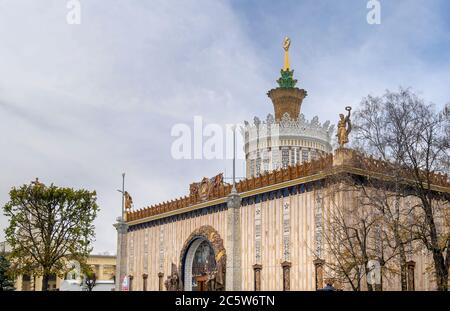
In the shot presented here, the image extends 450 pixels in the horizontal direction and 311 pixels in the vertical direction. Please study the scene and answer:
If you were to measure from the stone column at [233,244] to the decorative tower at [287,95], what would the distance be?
1380cm

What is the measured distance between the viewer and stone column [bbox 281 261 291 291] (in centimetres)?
3991

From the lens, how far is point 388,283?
118 feet

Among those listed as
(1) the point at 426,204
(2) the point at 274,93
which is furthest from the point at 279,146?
(1) the point at 426,204

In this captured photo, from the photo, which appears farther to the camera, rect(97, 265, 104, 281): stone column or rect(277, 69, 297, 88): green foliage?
rect(97, 265, 104, 281): stone column

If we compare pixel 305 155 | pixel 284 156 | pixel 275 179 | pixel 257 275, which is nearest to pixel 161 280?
pixel 257 275

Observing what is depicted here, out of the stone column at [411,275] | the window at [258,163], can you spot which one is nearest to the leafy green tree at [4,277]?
the window at [258,163]

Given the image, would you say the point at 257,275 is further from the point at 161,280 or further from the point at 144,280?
the point at 144,280

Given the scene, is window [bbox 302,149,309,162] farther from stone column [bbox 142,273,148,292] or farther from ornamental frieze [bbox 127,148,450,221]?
stone column [bbox 142,273,148,292]

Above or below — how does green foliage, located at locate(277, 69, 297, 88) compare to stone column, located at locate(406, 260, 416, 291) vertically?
above

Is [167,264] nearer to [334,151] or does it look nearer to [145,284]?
[145,284]

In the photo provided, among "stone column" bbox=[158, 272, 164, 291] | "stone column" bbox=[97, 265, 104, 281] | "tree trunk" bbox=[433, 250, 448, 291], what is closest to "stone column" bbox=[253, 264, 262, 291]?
"stone column" bbox=[158, 272, 164, 291]

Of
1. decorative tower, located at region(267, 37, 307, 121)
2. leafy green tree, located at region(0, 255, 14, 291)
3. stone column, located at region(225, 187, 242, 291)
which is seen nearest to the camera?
stone column, located at region(225, 187, 242, 291)

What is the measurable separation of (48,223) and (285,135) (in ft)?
68.5
